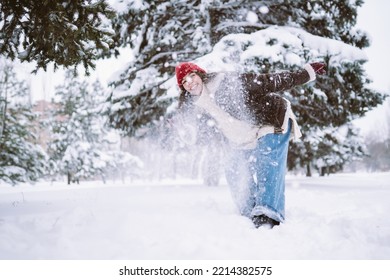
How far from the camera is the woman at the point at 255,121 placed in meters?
2.72

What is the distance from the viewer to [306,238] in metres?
2.23

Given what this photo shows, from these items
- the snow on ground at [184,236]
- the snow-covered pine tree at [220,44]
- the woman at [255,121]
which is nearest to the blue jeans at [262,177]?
the woman at [255,121]

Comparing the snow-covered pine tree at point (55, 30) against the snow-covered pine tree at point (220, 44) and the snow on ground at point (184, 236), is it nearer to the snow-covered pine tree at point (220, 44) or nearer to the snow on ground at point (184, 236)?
the snow on ground at point (184, 236)

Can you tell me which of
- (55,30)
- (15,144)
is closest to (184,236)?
(55,30)

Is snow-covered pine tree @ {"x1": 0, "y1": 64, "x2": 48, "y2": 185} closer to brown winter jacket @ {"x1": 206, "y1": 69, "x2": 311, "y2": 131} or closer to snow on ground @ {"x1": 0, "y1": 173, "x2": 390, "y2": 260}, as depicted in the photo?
snow on ground @ {"x1": 0, "y1": 173, "x2": 390, "y2": 260}

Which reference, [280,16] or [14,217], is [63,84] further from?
[14,217]

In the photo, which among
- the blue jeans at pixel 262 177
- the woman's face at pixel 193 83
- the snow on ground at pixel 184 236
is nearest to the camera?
the snow on ground at pixel 184 236

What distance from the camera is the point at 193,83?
2.89m

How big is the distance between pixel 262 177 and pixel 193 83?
1.11m

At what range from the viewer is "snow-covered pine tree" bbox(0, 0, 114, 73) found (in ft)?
10.2

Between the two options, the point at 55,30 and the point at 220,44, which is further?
the point at 220,44

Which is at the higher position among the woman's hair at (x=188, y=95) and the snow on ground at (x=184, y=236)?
the woman's hair at (x=188, y=95)

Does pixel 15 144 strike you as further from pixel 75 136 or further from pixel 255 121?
pixel 255 121
